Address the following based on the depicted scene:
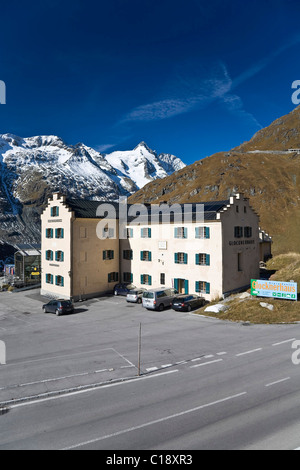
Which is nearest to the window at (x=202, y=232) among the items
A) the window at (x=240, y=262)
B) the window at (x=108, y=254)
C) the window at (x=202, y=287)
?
the window at (x=240, y=262)

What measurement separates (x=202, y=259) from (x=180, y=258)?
9.79 feet

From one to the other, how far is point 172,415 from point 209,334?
1270cm

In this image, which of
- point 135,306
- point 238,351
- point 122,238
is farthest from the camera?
point 122,238

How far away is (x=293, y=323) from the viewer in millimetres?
26328

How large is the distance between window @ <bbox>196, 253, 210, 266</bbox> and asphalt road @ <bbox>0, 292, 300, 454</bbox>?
31.5ft

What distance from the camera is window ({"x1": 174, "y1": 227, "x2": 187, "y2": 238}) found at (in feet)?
126

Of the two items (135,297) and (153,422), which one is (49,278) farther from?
(153,422)

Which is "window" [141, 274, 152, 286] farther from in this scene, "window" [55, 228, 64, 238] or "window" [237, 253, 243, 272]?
"window" [55, 228, 64, 238]

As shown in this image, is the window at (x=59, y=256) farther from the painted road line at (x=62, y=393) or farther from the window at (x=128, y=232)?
the painted road line at (x=62, y=393)

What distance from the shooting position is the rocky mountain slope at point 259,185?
351 feet

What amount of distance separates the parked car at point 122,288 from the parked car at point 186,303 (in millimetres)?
10290
